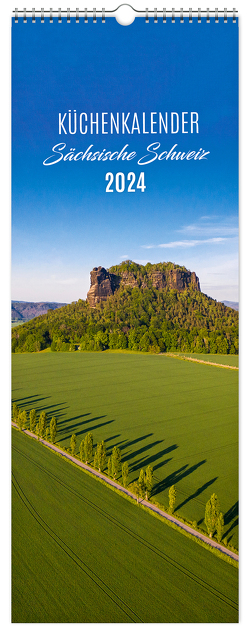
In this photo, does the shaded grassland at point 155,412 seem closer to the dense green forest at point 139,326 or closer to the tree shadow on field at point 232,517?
the tree shadow on field at point 232,517

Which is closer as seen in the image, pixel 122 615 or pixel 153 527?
A: pixel 122 615

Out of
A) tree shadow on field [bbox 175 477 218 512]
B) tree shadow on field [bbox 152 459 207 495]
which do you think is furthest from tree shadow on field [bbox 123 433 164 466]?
tree shadow on field [bbox 175 477 218 512]

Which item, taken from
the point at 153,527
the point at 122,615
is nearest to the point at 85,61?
the point at 122,615

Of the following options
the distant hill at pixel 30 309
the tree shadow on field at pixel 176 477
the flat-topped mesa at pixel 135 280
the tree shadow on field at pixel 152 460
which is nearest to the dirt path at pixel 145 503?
the tree shadow on field at pixel 176 477

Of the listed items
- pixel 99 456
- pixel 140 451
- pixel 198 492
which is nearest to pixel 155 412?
pixel 140 451

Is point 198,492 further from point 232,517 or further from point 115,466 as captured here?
point 232,517

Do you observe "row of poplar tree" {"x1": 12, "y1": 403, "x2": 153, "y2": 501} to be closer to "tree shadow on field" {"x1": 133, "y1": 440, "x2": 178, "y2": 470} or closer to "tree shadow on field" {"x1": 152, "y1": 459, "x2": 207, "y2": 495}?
"tree shadow on field" {"x1": 133, "y1": 440, "x2": 178, "y2": 470}

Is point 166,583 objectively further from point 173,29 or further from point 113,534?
point 173,29
